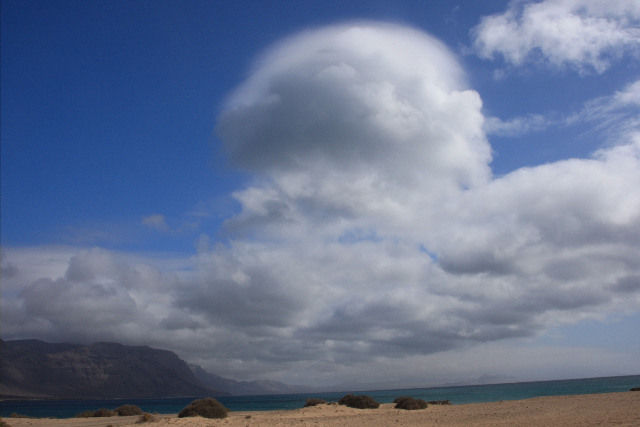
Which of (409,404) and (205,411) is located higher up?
(205,411)

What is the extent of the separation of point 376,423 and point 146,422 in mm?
14399

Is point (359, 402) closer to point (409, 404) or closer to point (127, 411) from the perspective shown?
point (409, 404)

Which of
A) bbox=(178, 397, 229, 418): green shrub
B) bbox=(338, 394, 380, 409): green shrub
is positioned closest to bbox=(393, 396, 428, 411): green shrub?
bbox=(338, 394, 380, 409): green shrub

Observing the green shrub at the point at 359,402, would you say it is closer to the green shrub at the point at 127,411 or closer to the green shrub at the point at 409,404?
the green shrub at the point at 409,404

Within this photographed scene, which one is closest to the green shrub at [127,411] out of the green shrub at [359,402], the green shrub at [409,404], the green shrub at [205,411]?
the green shrub at [205,411]

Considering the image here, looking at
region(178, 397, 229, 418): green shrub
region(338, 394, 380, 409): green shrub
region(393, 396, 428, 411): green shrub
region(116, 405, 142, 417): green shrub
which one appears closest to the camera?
region(178, 397, 229, 418): green shrub

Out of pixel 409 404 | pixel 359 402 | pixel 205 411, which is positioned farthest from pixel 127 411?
pixel 409 404

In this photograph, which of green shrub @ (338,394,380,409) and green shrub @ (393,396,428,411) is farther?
green shrub @ (338,394,380,409)

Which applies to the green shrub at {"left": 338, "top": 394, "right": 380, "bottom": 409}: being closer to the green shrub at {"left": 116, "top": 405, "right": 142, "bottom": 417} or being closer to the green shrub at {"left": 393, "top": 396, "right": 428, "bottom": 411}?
the green shrub at {"left": 393, "top": 396, "right": 428, "bottom": 411}

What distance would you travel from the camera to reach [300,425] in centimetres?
2591

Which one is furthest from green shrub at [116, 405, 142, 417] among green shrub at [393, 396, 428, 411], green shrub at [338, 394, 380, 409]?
green shrub at [393, 396, 428, 411]

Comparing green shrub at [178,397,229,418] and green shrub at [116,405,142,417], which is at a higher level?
green shrub at [178,397,229,418]

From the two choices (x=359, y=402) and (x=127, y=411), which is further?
(x=127, y=411)

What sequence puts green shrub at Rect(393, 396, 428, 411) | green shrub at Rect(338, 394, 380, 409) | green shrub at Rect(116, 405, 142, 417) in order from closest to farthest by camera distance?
green shrub at Rect(393, 396, 428, 411)
green shrub at Rect(338, 394, 380, 409)
green shrub at Rect(116, 405, 142, 417)
